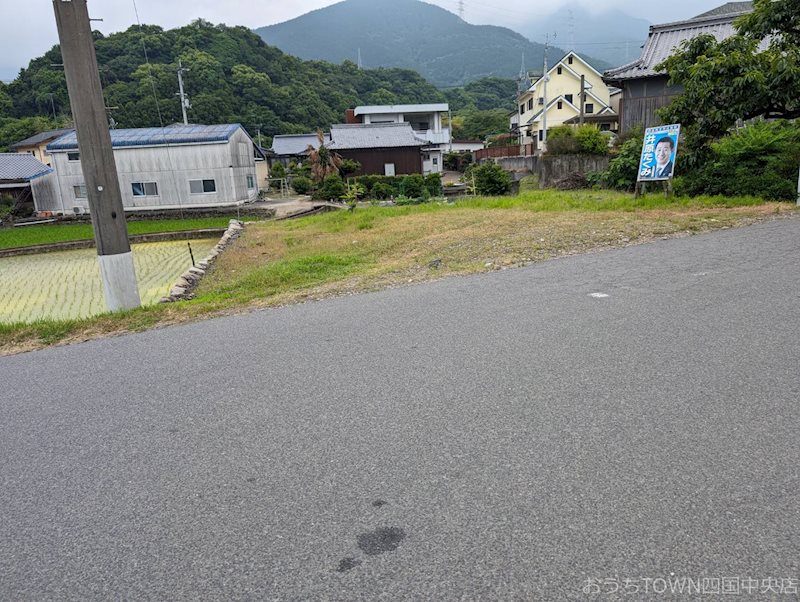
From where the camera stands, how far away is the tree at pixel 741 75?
423 inches

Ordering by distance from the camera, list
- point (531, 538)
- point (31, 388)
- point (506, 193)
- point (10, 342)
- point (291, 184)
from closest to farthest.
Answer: point (531, 538)
point (31, 388)
point (10, 342)
point (506, 193)
point (291, 184)

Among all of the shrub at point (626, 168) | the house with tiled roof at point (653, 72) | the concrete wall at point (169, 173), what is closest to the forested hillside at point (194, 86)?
the concrete wall at point (169, 173)

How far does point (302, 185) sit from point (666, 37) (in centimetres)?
2364

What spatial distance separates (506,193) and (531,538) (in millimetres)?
22775

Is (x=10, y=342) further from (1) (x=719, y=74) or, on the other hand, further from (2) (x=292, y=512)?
(1) (x=719, y=74)

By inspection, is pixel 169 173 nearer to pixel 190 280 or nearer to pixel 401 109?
pixel 190 280

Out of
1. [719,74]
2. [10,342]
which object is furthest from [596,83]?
[10,342]

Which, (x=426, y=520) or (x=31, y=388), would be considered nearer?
(x=426, y=520)

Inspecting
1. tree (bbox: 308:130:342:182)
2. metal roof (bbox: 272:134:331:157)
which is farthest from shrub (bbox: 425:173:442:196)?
metal roof (bbox: 272:134:331:157)

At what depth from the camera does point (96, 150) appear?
6.58m

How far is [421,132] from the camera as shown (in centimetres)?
5588

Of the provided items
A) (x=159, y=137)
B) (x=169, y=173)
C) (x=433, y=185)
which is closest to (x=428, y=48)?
(x=433, y=185)

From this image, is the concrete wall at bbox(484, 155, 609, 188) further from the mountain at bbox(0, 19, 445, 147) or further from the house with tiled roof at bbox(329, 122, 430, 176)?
the mountain at bbox(0, 19, 445, 147)

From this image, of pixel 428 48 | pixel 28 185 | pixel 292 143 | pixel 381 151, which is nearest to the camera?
pixel 28 185
